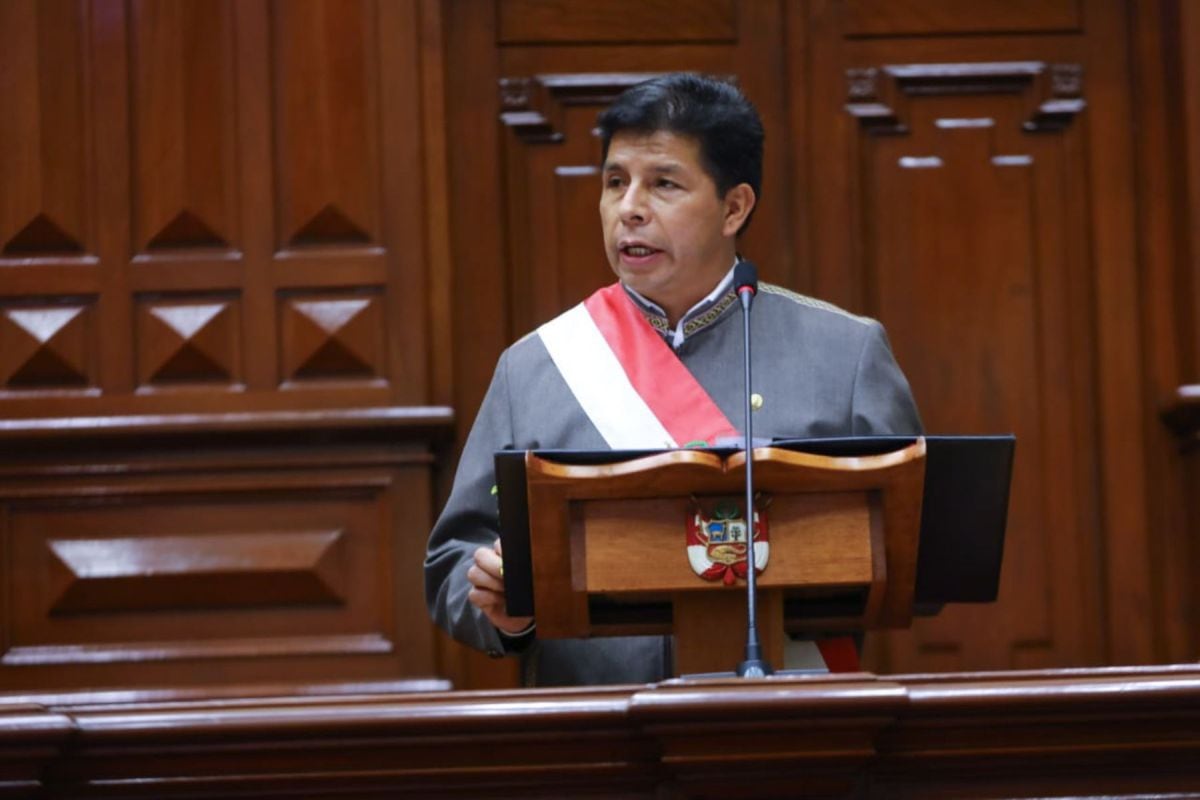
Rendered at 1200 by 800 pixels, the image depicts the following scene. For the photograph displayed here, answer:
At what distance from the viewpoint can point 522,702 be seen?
1677 mm

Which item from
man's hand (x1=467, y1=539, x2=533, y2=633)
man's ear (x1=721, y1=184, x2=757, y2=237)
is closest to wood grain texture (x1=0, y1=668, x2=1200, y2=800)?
man's hand (x1=467, y1=539, x2=533, y2=633)

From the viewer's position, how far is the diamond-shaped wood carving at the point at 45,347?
354 centimetres

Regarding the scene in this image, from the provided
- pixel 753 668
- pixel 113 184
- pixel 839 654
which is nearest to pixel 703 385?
pixel 839 654

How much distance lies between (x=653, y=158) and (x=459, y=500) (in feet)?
1.77

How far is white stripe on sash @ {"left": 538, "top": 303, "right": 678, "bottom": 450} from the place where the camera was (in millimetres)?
2457

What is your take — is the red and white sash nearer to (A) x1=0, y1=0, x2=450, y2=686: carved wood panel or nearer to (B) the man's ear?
(B) the man's ear

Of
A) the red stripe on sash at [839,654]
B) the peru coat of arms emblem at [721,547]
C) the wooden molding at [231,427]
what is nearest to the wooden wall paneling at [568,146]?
the wooden molding at [231,427]

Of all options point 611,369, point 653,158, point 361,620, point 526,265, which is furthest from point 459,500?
point 526,265

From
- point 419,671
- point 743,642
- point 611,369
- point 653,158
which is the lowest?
point 419,671

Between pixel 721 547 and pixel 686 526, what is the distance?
0.04 meters

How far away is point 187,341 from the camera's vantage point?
11.6 ft

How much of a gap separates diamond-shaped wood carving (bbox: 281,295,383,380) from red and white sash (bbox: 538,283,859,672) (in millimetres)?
958

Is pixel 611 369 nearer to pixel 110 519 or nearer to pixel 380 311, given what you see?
pixel 380 311

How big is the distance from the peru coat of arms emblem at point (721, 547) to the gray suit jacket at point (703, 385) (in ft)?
1.39
